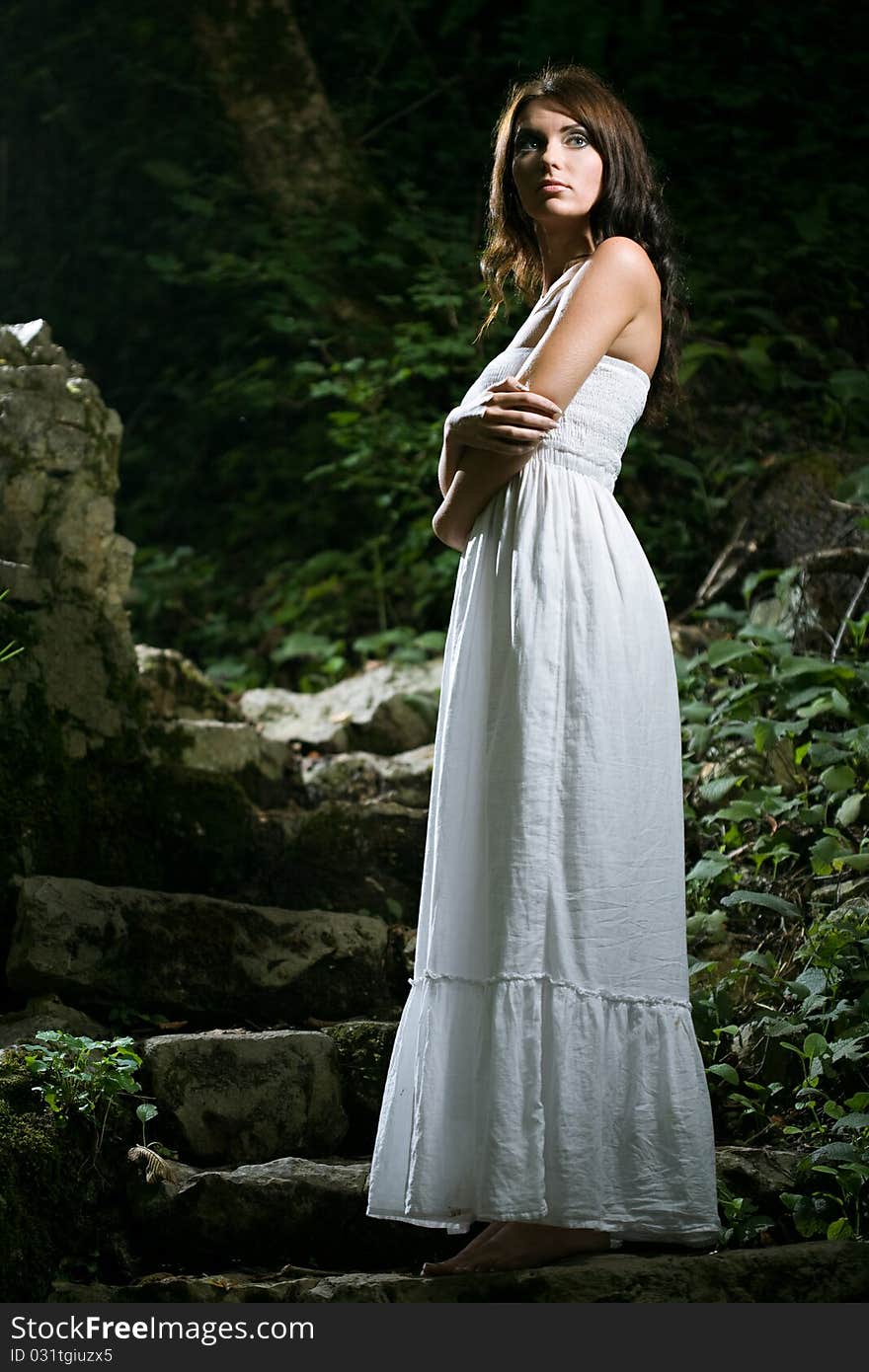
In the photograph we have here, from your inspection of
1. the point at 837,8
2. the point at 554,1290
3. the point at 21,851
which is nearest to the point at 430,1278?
the point at 554,1290

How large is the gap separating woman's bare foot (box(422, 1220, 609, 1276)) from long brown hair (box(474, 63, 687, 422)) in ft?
5.18

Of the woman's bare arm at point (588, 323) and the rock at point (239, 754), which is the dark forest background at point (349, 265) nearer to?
the rock at point (239, 754)

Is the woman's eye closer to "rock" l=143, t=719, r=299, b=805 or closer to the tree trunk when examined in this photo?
"rock" l=143, t=719, r=299, b=805

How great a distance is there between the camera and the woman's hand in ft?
7.32

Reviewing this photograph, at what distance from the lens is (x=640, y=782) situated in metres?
2.26

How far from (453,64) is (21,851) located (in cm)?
607

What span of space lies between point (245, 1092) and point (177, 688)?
2125 millimetres

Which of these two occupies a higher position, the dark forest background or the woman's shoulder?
Result: the dark forest background

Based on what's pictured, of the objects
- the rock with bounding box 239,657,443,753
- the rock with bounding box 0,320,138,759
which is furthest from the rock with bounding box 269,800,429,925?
the rock with bounding box 239,657,443,753

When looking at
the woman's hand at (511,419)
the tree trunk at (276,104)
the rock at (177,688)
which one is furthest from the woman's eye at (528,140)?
the tree trunk at (276,104)

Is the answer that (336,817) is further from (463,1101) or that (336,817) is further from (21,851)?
(463,1101)

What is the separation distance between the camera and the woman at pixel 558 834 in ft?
6.89

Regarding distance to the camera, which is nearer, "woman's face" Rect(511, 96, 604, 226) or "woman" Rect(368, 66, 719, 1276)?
"woman" Rect(368, 66, 719, 1276)

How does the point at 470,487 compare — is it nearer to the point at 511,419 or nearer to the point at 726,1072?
the point at 511,419
